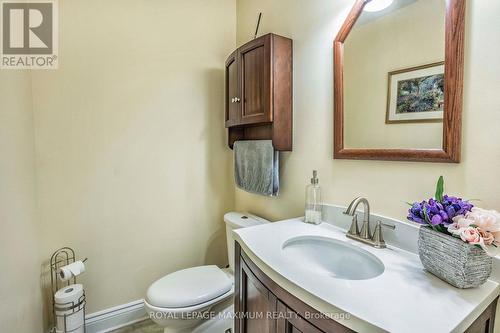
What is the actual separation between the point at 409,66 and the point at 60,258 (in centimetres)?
214

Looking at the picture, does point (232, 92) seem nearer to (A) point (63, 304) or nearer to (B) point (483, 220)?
(B) point (483, 220)

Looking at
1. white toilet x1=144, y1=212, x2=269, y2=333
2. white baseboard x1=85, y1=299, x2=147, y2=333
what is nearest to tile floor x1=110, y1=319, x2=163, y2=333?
white baseboard x1=85, y1=299, x2=147, y2=333

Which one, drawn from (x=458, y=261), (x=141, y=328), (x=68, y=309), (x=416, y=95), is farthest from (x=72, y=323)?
(x=416, y=95)

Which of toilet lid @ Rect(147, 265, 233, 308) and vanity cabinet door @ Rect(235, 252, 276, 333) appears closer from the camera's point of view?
vanity cabinet door @ Rect(235, 252, 276, 333)

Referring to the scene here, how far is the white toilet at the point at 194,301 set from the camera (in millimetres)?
1290

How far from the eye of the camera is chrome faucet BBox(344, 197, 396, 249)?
0.98 m

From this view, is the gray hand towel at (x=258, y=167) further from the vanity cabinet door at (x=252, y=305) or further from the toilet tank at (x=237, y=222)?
the vanity cabinet door at (x=252, y=305)

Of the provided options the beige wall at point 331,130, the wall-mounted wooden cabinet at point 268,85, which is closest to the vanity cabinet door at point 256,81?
the wall-mounted wooden cabinet at point 268,85

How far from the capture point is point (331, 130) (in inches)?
49.5

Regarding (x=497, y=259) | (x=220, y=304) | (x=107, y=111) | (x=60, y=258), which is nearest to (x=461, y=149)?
(x=497, y=259)

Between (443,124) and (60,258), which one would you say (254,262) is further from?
(60,258)

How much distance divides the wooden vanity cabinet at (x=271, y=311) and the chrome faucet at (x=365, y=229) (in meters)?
0.35

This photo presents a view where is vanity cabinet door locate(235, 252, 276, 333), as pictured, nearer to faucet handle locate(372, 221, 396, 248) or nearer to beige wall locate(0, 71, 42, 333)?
faucet handle locate(372, 221, 396, 248)

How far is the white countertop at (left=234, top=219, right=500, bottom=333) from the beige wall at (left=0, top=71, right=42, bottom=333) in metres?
1.05
